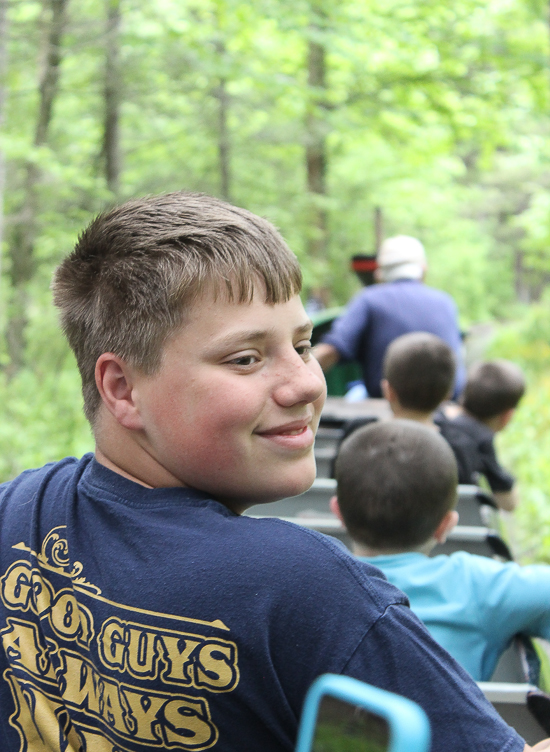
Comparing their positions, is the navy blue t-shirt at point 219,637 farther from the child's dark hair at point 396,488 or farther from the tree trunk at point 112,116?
the tree trunk at point 112,116

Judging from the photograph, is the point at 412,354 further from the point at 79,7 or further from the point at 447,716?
the point at 79,7

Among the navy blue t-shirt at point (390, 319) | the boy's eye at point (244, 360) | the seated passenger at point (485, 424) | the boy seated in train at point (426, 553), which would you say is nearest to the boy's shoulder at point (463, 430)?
the seated passenger at point (485, 424)

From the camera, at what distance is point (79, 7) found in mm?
7809

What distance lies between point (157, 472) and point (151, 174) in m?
10.7

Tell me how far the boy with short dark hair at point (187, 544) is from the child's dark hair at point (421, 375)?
2263mm

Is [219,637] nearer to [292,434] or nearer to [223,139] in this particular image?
[292,434]

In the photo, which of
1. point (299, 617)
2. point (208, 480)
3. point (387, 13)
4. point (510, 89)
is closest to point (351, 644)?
point (299, 617)

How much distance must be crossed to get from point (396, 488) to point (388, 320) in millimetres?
2890

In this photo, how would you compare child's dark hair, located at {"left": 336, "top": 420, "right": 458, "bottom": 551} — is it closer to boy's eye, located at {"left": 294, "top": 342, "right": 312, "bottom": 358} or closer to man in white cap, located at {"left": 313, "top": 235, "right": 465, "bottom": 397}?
→ boy's eye, located at {"left": 294, "top": 342, "right": 312, "bottom": 358}

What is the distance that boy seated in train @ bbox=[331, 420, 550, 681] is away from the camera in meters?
1.83

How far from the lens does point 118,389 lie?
116 centimetres

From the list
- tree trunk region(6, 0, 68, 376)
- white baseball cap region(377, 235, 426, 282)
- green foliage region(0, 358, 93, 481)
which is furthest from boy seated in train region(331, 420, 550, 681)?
tree trunk region(6, 0, 68, 376)

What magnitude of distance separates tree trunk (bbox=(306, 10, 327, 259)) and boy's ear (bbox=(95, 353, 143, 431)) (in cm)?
1201

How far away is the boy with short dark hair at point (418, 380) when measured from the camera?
3432 mm
